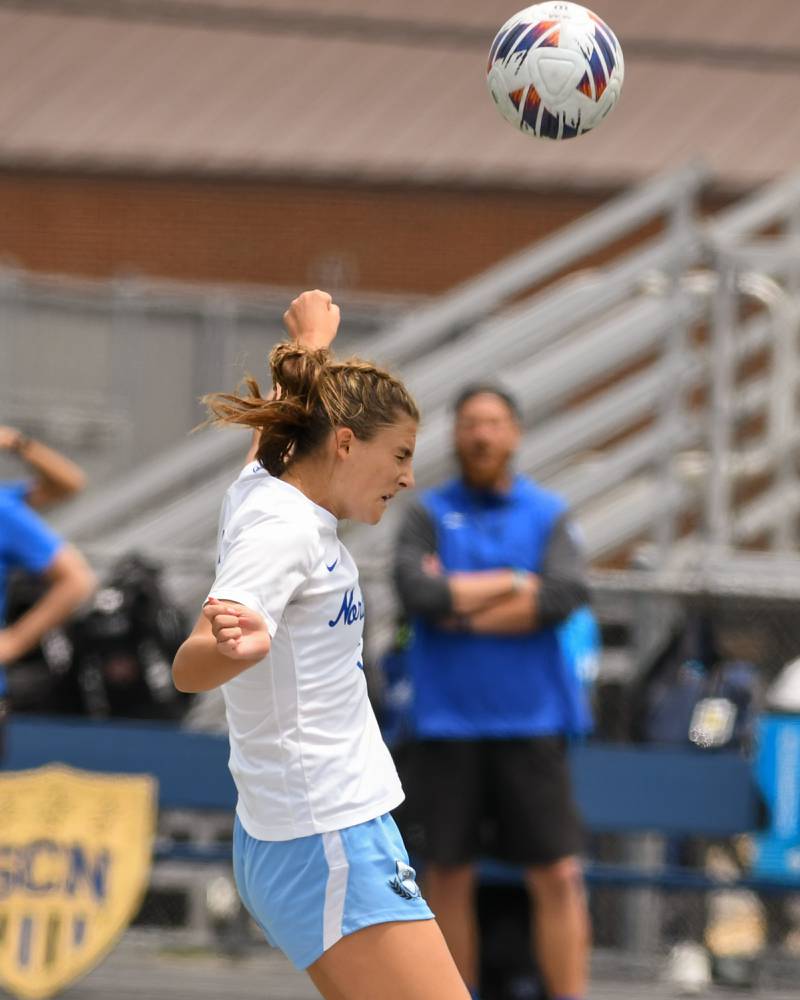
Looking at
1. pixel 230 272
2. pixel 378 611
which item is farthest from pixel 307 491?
pixel 230 272

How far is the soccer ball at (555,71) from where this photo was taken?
5477mm

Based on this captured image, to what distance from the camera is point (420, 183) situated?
664 inches

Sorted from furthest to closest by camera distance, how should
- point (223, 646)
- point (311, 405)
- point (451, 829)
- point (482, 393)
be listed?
point (482, 393) → point (451, 829) → point (311, 405) → point (223, 646)

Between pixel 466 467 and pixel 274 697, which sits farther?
pixel 466 467

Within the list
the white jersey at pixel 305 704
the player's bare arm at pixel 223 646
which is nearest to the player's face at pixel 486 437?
the white jersey at pixel 305 704

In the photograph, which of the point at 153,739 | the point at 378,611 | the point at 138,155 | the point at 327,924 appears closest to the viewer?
the point at 327,924

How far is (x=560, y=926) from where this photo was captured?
22.7 feet

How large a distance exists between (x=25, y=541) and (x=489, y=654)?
1.82m

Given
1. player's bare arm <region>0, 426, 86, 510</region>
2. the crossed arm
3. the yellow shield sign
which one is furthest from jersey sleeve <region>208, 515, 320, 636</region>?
the yellow shield sign

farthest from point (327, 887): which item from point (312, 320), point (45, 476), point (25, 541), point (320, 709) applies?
point (45, 476)

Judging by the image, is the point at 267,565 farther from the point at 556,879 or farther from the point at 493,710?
the point at 556,879

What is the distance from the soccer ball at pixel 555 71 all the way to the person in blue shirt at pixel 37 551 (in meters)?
2.73

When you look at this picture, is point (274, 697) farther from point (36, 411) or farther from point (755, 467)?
point (36, 411)

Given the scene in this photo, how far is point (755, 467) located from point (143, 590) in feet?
9.86
